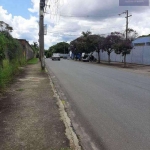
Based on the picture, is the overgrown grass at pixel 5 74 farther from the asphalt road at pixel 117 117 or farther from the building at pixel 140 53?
the building at pixel 140 53

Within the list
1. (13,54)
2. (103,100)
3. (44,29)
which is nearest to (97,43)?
(44,29)

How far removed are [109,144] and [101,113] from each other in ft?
7.47

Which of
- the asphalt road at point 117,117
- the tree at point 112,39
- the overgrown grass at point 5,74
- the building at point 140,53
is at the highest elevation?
the tree at point 112,39

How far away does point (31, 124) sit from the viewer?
5863mm

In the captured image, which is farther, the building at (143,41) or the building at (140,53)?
the building at (143,41)

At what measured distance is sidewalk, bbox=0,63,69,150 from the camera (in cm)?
461

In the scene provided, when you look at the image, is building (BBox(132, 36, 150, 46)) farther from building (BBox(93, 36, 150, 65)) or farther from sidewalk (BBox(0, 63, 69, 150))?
sidewalk (BBox(0, 63, 69, 150))

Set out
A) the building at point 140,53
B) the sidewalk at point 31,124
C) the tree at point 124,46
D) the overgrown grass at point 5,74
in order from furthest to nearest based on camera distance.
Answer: the building at point 140,53 < the tree at point 124,46 < the overgrown grass at point 5,74 < the sidewalk at point 31,124

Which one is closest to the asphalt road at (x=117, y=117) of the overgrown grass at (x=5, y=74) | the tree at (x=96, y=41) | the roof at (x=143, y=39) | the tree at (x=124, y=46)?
the overgrown grass at (x=5, y=74)

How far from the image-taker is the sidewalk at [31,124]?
461 centimetres

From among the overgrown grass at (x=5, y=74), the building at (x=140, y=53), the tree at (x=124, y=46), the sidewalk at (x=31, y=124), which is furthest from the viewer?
the building at (x=140, y=53)

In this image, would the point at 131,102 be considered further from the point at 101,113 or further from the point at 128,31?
the point at 128,31

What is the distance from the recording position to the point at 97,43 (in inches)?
1724

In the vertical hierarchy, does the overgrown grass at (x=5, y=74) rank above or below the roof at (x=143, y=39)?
below
